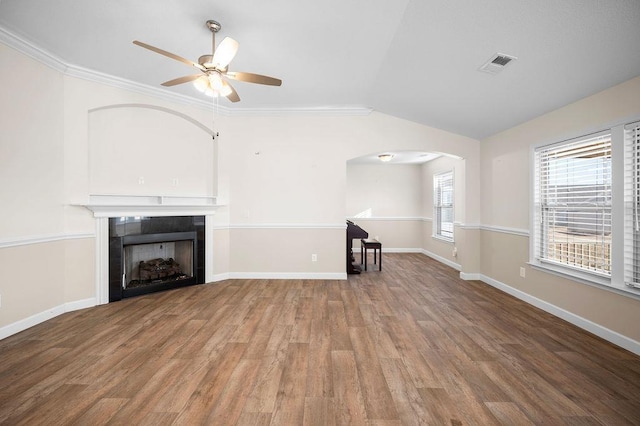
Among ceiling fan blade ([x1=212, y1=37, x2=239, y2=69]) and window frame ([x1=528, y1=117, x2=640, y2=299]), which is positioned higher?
ceiling fan blade ([x1=212, y1=37, x2=239, y2=69])

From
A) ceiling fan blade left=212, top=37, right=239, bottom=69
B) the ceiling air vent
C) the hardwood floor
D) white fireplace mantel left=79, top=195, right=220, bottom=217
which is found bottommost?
the hardwood floor

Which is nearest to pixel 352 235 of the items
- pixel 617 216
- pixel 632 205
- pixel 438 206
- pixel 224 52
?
pixel 438 206

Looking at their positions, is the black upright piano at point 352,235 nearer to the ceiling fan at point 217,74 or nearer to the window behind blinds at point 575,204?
the window behind blinds at point 575,204

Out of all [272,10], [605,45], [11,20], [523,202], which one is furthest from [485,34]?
[11,20]

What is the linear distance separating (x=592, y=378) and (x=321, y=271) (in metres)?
3.34

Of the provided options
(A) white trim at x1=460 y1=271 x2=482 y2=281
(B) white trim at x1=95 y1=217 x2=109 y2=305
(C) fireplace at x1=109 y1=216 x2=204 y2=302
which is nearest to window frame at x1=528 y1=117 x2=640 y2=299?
(A) white trim at x1=460 y1=271 x2=482 y2=281

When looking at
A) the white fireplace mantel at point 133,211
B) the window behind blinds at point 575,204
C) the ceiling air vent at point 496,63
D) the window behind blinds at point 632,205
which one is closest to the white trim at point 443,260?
the window behind blinds at point 575,204

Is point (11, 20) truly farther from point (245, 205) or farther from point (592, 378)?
point (592, 378)

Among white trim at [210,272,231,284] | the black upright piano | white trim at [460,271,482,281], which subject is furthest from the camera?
the black upright piano

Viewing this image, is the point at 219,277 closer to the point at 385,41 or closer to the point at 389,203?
the point at 385,41

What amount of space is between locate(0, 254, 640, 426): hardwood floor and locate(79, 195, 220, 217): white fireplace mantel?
1.19 metres

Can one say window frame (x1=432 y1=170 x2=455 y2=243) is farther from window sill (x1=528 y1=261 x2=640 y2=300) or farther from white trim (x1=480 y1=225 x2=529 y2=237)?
window sill (x1=528 y1=261 x2=640 y2=300)

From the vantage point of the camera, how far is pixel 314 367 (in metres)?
2.12

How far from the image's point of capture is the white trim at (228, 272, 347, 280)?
470 cm
